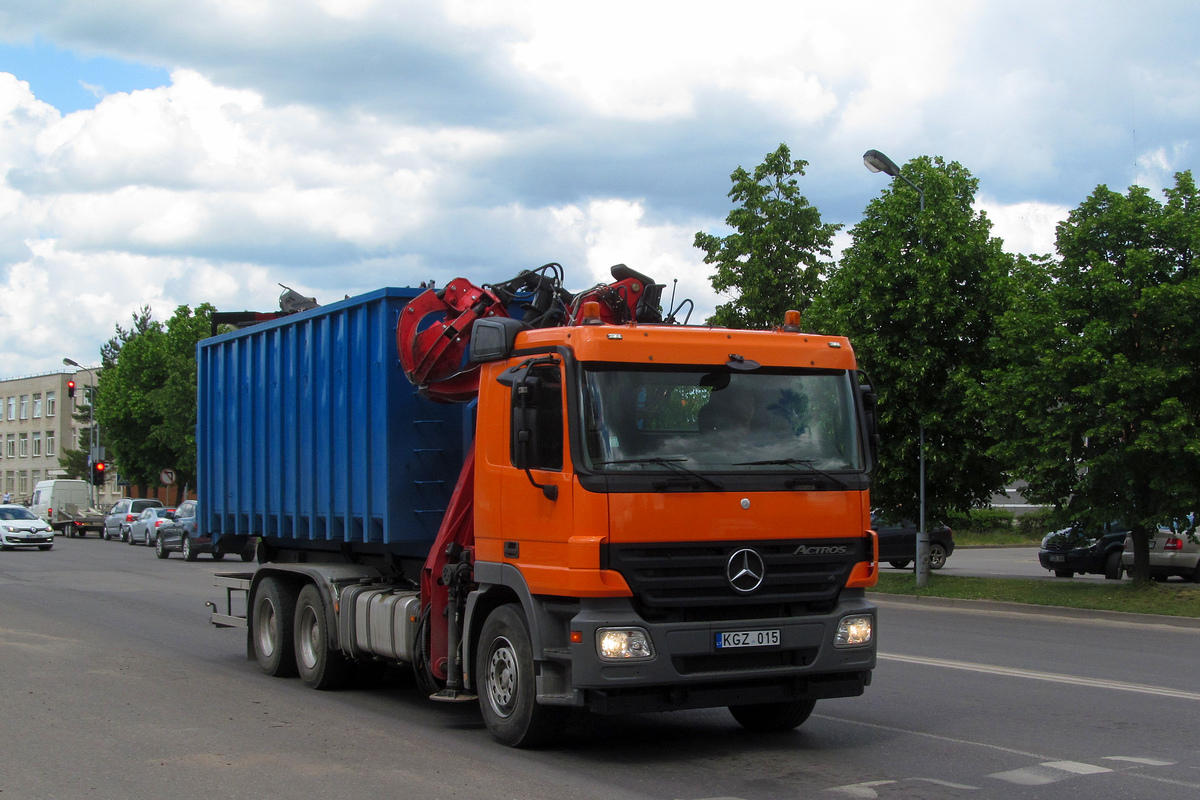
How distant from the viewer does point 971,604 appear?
19.4 meters

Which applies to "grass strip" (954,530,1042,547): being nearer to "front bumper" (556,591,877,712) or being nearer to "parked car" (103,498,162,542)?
"parked car" (103,498,162,542)

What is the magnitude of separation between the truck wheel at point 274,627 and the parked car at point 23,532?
3199 cm

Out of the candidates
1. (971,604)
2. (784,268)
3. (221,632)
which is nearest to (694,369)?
(221,632)

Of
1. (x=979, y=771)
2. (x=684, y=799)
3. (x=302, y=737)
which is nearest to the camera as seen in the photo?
(x=684, y=799)

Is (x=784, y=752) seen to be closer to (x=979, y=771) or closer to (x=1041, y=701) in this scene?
(x=979, y=771)

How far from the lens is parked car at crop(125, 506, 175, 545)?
42.1 m

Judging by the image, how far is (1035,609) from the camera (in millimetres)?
18344

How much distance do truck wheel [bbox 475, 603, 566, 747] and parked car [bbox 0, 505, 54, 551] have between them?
36.5 m

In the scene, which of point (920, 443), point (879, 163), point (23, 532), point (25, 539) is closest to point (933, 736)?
point (920, 443)

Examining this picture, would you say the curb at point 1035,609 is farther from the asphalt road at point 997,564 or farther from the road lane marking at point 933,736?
the road lane marking at point 933,736

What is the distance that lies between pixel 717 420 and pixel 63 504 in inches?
2290

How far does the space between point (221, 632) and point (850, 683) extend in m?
9.66

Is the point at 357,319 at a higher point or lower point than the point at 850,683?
higher

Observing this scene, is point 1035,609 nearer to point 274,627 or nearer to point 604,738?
point 274,627
